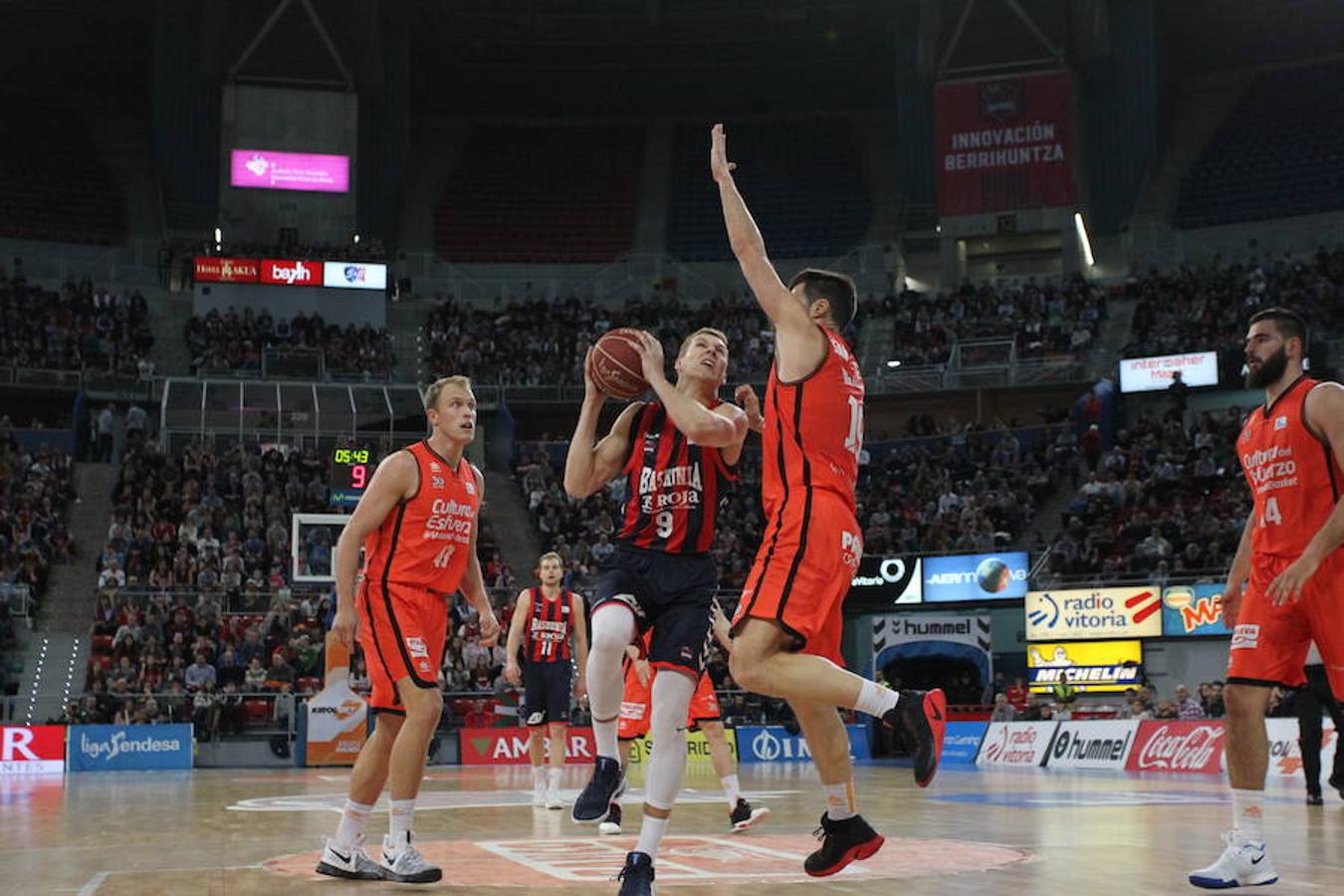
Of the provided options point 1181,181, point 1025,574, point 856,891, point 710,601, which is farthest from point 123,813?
point 1181,181

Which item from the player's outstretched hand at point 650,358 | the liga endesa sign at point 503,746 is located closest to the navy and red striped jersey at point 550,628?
the player's outstretched hand at point 650,358

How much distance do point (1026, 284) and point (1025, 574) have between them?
14.2 m

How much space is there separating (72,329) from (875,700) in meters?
37.6

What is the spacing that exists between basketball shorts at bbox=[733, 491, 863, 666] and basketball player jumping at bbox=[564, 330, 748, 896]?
2.74 feet

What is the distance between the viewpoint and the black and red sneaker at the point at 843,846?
21.1ft

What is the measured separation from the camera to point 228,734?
25219 millimetres

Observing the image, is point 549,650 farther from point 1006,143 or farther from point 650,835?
point 1006,143

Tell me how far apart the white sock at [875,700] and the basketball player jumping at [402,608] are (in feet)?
8.31

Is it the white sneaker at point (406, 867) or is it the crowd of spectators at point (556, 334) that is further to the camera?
the crowd of spectators at point (556, 334)

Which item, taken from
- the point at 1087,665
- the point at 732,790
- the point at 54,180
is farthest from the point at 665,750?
the point at 54,180

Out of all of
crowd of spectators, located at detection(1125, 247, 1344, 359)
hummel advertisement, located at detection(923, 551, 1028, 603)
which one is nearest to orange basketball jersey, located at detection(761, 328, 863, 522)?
hummel advertisement, located at detection(923, 551, 1028, 603)

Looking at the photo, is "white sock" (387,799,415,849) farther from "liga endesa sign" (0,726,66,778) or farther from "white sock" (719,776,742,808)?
"liga endesa sign" (0,726,66,778)

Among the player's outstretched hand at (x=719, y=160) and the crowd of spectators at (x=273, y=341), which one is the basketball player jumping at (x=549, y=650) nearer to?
the player's outstretched hand at (x=719, y=160)

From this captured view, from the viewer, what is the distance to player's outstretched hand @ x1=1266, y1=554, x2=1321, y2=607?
6773 millimetres
